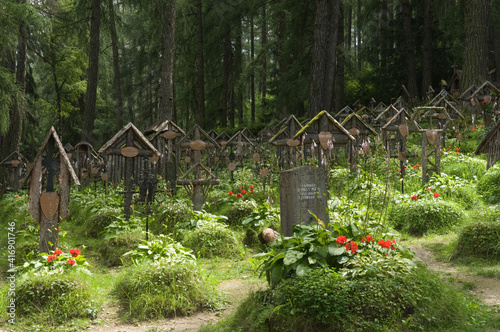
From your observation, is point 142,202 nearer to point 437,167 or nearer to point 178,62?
point 437,167

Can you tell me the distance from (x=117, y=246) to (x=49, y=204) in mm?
2189

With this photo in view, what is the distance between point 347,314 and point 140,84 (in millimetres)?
27384

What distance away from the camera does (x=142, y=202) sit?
36.0 feet

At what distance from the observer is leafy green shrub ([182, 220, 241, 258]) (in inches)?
322

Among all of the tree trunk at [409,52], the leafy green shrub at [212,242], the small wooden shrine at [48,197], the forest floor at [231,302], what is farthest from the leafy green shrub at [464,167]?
the tree trunk at [409,52]

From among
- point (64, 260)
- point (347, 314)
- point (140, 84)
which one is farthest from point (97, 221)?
point (140, 84)

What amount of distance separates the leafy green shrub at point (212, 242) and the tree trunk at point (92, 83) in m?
11.2

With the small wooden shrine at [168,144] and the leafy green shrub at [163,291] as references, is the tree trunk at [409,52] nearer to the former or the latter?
the small wooden shrine at [168,144]

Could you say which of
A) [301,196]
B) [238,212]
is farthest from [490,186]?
[301,196]

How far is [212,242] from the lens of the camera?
8.30m

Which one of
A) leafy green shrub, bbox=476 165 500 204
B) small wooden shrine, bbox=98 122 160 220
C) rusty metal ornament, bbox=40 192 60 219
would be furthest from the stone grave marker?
leafy green shrub, bbox=476 165 500 204

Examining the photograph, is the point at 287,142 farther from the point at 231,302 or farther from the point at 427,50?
the point at 427,50

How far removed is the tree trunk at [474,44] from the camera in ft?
55.3

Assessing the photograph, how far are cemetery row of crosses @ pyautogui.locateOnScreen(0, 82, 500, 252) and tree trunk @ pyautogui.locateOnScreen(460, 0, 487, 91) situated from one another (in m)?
1.46
